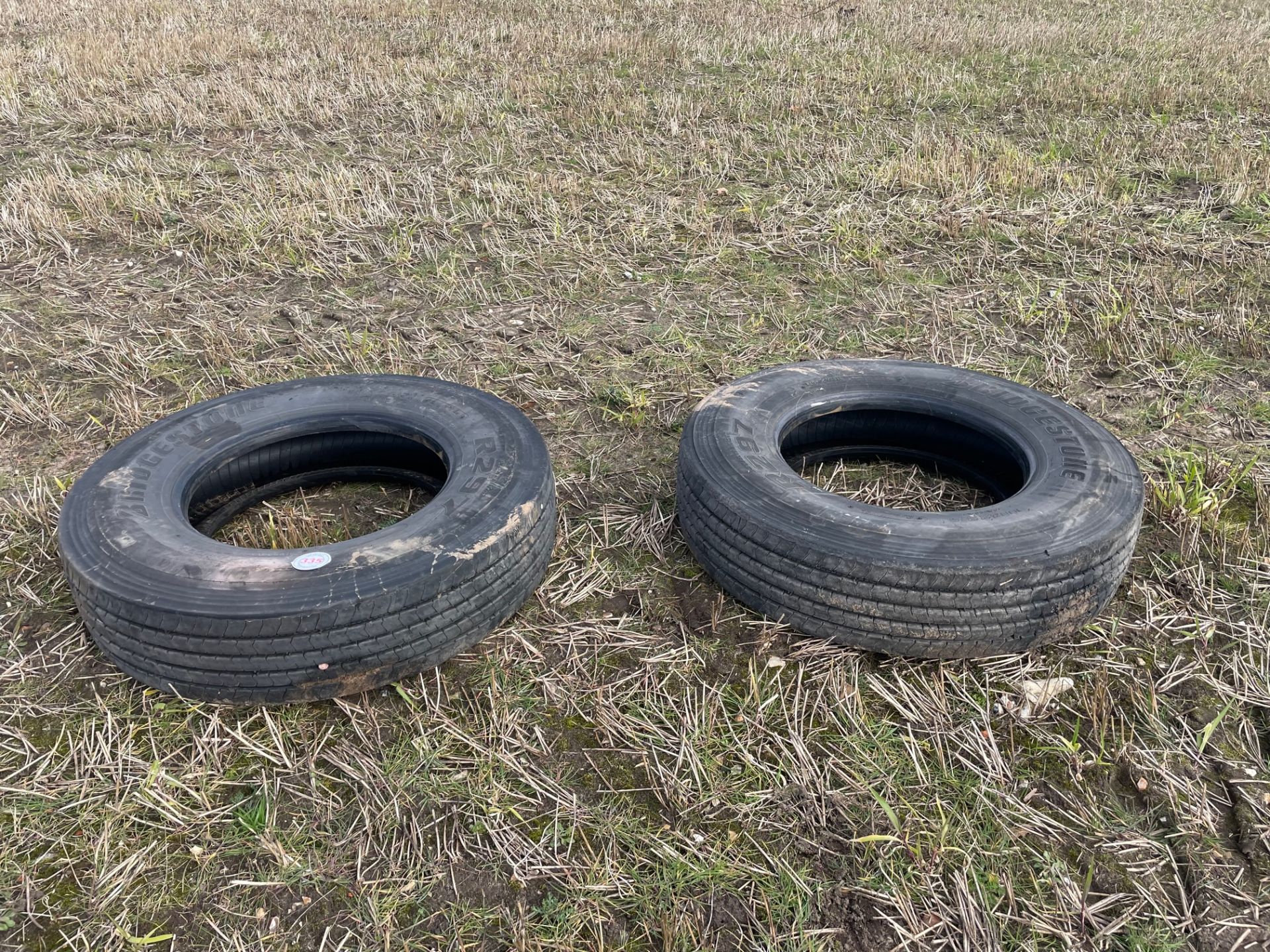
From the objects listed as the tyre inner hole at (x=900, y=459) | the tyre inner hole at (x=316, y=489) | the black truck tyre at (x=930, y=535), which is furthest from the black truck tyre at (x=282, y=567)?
the tyre inner hole at (x=900, y=459)

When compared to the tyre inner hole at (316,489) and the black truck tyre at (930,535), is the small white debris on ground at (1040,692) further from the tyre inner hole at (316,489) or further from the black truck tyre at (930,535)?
the tyre inner hole at (316,489)

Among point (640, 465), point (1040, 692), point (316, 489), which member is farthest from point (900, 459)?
point (316, 489)

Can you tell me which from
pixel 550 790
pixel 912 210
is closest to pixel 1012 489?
pixel 550 790

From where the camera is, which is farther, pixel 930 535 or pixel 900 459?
pixel 900 459

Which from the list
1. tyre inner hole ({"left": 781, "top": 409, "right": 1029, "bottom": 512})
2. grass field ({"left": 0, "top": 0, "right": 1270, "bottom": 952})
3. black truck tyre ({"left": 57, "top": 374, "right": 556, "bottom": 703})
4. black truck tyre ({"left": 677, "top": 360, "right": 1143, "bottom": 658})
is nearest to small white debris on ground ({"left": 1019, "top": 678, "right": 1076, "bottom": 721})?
grass field ({"left": 0, "top": 0, "right": 1270, "bottom": 952})

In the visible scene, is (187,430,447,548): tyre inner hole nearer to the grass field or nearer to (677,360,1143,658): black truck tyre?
the grass field

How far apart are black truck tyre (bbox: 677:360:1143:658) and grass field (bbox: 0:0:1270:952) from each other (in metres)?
0.17

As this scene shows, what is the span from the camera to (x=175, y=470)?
3.35 meters

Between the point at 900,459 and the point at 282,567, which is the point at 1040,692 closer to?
the point at 900,459

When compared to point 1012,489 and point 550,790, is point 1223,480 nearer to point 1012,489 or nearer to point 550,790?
point 1012,489

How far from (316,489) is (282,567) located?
1203mm

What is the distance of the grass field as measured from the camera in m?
2.38

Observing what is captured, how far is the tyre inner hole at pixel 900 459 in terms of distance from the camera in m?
3.89

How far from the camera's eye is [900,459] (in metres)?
4.17
